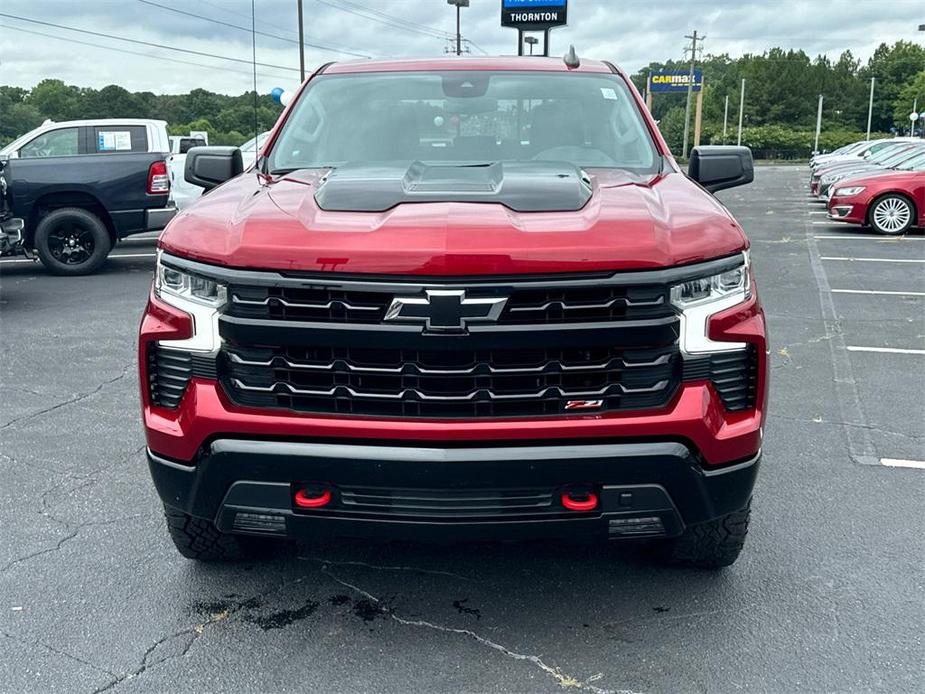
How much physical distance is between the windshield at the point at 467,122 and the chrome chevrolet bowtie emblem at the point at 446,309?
131cm

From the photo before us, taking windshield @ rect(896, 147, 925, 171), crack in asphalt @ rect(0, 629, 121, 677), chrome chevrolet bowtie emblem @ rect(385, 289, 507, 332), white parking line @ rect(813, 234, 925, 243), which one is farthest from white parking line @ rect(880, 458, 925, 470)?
windshield @ rect(896, 147, 925, 171)

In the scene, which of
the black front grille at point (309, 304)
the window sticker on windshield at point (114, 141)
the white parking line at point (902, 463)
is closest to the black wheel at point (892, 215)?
the window sticker on windshield at point (114, 141)

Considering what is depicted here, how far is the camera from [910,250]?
13883 mm

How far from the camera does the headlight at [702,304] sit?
2.86 meters

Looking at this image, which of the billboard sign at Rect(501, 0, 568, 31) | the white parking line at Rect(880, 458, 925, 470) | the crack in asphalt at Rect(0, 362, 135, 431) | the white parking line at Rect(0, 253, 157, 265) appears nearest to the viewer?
the white parking line at Rect(880, 458, 925, 470)

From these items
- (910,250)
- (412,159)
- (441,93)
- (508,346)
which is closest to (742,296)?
(508,346)

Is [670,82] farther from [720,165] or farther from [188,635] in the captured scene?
[188,635]

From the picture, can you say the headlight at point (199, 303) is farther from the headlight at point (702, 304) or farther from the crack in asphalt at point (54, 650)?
the headlight at point (702, 304)

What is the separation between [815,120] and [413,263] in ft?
410

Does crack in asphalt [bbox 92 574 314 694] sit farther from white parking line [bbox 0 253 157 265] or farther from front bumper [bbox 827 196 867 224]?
front bumper [bbox 827 196 867 224]

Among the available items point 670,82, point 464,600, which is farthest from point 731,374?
point 670,82

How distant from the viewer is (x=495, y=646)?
3137 mm

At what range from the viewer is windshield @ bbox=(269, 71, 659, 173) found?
4125 millimetres

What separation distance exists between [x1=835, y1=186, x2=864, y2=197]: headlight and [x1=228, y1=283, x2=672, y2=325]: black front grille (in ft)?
48.4
